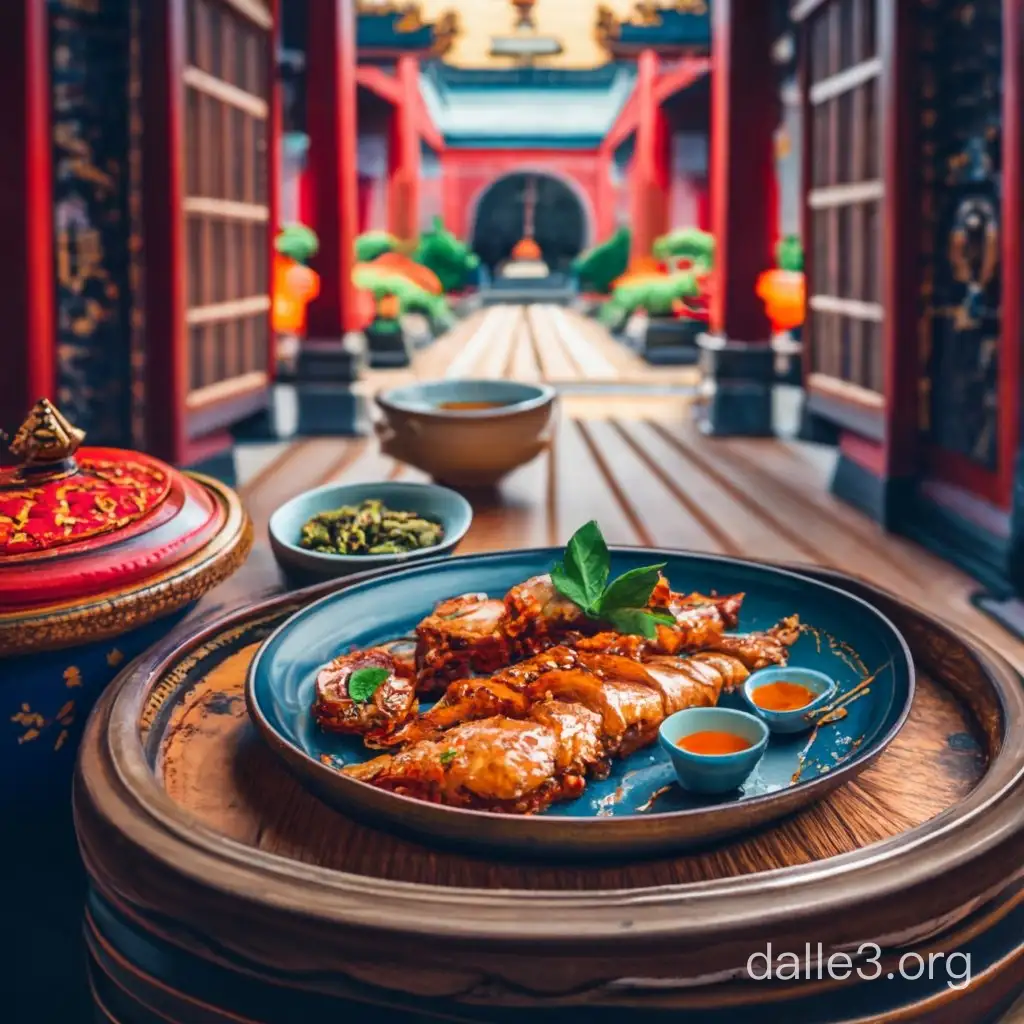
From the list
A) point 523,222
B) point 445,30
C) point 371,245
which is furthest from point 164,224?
point 523,222

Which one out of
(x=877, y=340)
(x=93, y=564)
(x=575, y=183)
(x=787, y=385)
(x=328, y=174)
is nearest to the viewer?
(x=93, y=564)

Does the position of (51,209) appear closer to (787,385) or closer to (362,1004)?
(362,1004)

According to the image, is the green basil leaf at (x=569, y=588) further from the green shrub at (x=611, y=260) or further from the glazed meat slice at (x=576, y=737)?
the green shrub at (x=611, y=260)

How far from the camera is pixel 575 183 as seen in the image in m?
18.6

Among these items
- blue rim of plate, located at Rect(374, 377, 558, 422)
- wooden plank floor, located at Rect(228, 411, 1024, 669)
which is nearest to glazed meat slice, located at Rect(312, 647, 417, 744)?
wooden plank floor, located at Rect(228, 411, 1024, 669)

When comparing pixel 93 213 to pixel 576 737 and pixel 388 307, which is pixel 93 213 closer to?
pixel 576 737

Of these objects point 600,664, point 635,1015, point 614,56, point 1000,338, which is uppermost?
point 614,56

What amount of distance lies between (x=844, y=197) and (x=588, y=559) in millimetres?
2374

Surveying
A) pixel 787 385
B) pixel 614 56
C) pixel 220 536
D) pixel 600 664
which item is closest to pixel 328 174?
pixel 787 385

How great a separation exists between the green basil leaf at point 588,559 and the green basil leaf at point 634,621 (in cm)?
4

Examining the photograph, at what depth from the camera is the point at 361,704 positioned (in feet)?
3.35

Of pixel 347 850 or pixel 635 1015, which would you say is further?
pixel 347 850

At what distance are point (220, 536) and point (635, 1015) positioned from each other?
0.84 meters

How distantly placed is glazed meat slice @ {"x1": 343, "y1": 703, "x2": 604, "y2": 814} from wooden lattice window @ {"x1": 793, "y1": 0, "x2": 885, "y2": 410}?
7.14 ft
